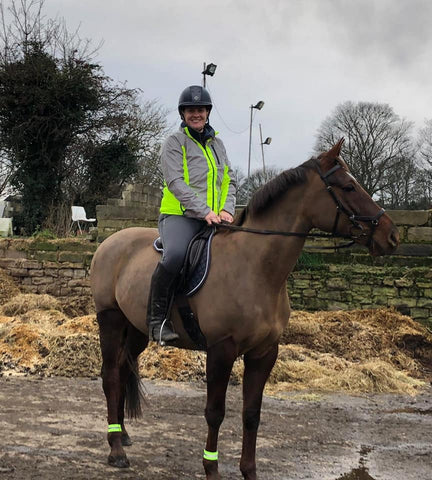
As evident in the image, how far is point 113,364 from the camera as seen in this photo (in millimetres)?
5340

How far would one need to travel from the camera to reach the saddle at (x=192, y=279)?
4.48 meters

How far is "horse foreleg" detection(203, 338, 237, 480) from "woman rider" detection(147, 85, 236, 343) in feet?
1.43

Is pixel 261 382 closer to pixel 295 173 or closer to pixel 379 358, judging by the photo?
pixel 295 173

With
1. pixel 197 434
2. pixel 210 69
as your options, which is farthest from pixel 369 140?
pixel 197 434

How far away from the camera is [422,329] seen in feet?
35.4

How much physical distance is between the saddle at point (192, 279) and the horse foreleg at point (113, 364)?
1.08m

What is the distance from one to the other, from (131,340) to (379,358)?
5.10 m

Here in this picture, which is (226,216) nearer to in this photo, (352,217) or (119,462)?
(352,217)

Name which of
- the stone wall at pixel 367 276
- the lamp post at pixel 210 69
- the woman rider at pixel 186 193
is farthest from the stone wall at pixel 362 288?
the lamp post at pixel 210 69

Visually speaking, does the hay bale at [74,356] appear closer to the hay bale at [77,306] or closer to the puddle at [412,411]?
the hay bale at [77,306]

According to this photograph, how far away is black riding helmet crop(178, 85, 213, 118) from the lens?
15.7 feet

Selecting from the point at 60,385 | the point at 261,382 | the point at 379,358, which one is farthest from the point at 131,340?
the point at 379,358

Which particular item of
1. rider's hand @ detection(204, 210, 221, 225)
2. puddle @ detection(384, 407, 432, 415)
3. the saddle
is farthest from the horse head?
puddle @ detection(384, 407, 432, 415)

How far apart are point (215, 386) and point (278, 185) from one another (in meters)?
1.50
